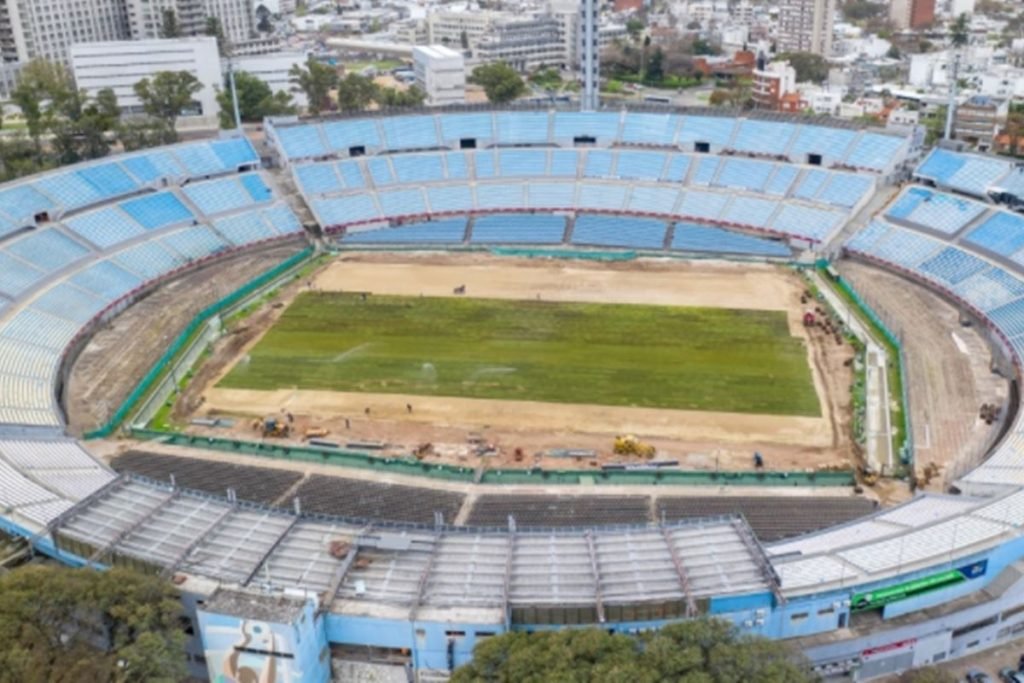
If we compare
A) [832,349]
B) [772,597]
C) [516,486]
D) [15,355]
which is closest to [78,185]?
[15,355]

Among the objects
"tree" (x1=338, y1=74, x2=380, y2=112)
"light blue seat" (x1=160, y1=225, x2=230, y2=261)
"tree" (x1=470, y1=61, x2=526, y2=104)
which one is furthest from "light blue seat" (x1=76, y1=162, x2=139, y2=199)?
"tree" (x1=470, y1=61, x2=526, y2=104)

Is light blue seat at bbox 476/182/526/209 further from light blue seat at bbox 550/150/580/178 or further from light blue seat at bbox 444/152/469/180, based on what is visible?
light blue seat at bbox 550/150/580/178

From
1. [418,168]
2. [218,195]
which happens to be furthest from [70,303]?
[418,168]

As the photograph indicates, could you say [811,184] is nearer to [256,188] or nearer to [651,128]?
[651,128]


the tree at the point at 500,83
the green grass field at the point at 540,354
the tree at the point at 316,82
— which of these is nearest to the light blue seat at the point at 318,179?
the green grass field at the point at 540,354

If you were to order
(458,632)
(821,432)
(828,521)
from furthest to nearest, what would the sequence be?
(821,432), (828,521), (458,632)

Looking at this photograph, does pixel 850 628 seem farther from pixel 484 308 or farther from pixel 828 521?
pixel 484 308
